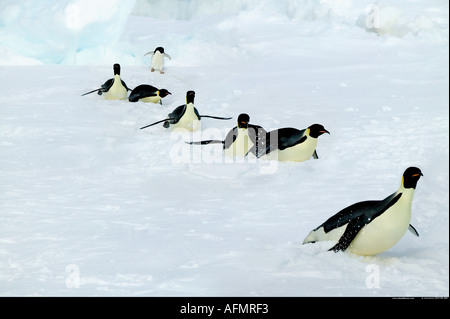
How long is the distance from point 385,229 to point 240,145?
2718mm

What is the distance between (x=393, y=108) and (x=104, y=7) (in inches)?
244

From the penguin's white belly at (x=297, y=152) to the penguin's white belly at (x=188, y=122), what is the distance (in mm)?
1465

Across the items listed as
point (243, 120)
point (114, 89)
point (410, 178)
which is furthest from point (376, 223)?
point (114, 89)

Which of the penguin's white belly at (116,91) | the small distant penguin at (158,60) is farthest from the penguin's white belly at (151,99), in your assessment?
the small distant penguin at (158,60)

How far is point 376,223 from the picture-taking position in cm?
310

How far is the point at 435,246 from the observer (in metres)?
3.58

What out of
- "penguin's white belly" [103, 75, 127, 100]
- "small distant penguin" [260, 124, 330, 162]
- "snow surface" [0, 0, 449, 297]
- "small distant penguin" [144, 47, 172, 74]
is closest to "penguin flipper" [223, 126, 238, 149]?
"snow surface" [0, 0, 449, 297]

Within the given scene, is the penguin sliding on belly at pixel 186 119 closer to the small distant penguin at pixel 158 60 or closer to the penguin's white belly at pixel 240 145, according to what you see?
the penguin's white belly at pixel 240 145

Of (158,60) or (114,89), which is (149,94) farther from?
(158,60)

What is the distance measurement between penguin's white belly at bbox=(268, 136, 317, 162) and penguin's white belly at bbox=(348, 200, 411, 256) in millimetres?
2532

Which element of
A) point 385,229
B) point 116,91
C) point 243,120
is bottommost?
point 385,229

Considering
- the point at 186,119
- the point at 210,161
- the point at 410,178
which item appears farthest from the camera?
the point at 186,119

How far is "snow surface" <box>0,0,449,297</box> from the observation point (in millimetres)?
3188

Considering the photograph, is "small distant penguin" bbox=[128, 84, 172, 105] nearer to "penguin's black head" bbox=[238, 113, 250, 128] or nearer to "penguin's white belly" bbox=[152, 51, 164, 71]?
"penguin's white belly" bbox=[152, 51, 164, 71]
